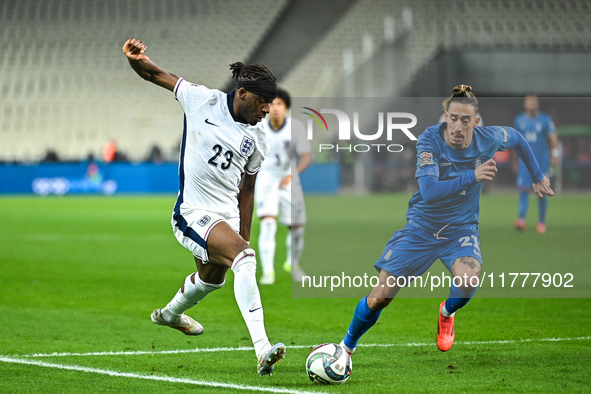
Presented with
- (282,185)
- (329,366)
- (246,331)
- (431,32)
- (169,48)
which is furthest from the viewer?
(169,48)

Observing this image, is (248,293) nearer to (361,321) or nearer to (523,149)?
(361,321)

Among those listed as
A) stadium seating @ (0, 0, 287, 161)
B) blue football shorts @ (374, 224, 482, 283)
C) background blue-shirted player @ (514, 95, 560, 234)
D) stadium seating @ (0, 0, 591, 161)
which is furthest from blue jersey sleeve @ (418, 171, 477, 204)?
stadium seating @ (0, 0, 287, 161)

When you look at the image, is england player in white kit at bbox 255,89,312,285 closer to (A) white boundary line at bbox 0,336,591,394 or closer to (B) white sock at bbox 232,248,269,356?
(A) white boundary line at bbox 0,336,591,394

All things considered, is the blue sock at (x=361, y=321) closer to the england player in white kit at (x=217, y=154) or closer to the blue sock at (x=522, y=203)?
the england player in white kit at (x=217, y=154)

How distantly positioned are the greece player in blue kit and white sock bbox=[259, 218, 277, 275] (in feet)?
13.5

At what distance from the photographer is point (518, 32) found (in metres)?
33.7

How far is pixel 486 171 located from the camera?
5031 millimetres

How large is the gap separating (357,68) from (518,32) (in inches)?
272

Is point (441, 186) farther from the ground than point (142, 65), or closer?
closer

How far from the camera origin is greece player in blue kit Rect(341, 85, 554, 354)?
5.14m

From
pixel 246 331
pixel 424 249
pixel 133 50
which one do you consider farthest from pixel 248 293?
pixel 246 331

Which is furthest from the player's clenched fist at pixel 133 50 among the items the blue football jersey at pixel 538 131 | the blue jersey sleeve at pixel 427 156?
the blue football jersey at pixel 538 131

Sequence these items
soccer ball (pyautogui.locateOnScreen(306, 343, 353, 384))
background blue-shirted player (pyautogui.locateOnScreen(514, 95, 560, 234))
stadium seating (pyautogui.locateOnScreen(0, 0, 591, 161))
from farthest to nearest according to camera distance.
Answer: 1. stadium seating (pyautogui.locateOnScreen(0, 0, 591, 161))
2. background blue-shirted player (pyautogui.locateOnScreen(514, 95, 560, 234))
3. soccer ball (pyautogui.locateOnScreen(306, 343, 353, 384))

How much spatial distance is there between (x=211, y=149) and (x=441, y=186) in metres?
1.48
